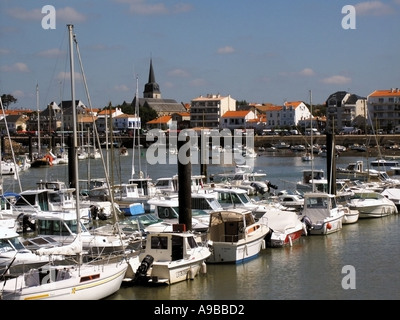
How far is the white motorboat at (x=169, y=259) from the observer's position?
2006cm

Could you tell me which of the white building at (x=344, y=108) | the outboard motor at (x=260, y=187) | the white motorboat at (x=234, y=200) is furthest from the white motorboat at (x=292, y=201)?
the white building at (x=344, y=108)

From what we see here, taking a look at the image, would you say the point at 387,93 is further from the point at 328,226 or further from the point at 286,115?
the point at 328,226

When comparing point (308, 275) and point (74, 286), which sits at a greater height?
point (74, 286)

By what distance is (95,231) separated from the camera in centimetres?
2525

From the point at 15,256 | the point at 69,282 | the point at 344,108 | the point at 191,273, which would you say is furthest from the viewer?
the point at 344,108

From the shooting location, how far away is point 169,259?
2075 centimetres

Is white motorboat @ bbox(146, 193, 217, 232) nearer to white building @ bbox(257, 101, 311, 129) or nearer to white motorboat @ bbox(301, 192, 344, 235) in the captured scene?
white motorboat @ bbox(301, 192, 344, 235)

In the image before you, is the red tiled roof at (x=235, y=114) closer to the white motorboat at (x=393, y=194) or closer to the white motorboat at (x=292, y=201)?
the white motorboat at (x=393, y=194)

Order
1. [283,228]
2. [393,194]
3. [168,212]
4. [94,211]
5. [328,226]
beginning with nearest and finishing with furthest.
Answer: [283,228] < [168,212] < [328,226] < [94,211] < [393,194]

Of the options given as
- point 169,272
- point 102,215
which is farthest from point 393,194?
point 169,272

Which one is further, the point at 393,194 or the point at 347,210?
the point at 393,194

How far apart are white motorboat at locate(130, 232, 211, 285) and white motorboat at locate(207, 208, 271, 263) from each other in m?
1.75

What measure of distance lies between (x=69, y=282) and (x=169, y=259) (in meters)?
4.28
